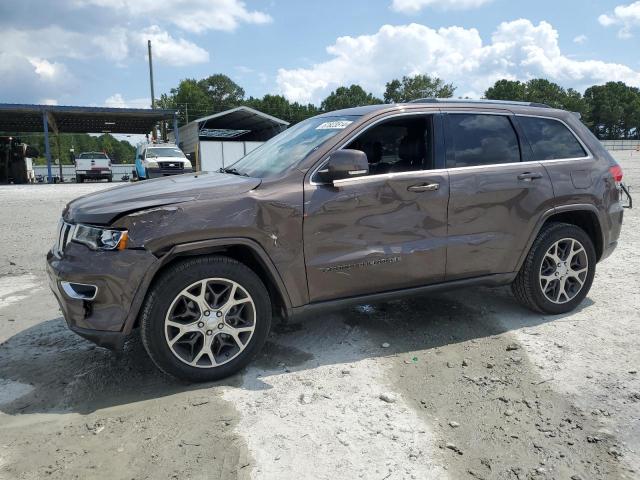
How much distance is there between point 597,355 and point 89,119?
35.3 m

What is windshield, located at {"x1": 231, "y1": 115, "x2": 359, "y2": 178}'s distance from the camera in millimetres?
3666

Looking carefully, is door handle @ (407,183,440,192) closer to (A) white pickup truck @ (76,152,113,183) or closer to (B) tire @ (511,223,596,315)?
(B) tire @ (511,223,596,315)

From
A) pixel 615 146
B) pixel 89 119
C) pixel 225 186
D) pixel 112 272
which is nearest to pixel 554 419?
pixel 225 186

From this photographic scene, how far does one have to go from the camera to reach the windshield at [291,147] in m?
3.67

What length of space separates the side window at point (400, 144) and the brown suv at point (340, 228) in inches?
0.5

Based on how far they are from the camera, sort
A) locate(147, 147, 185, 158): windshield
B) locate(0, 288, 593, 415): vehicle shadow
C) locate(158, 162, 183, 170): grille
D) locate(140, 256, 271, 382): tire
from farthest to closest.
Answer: locate(147, 147, 185, 158): windshield → locate(158, 162, 183, 170): grille → locate(0, 288, 593, 415): vehicle shadow → locate(140, 256, 271, 382): tire

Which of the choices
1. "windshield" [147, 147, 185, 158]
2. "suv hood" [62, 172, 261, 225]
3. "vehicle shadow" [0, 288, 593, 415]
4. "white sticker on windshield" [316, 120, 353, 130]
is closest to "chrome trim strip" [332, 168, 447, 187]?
"white sticker on windshield" [316, 120, 353, 130]

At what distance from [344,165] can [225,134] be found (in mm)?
36925

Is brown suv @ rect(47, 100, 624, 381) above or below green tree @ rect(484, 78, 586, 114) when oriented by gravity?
below

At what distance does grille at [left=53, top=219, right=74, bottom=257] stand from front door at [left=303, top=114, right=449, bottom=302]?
156 centimetres

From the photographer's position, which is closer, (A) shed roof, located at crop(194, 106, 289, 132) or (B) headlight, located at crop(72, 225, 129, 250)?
(B) headlight, located at crop(72, 225, 129, 250)

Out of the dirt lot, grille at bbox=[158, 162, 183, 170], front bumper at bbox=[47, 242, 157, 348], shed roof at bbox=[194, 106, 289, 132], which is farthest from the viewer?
shed roof at bbox=[194, 106, 289, 132]

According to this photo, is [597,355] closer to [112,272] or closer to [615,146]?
[112,272]

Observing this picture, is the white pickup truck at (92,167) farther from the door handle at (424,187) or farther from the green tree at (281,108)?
the green tree at (281,108)
